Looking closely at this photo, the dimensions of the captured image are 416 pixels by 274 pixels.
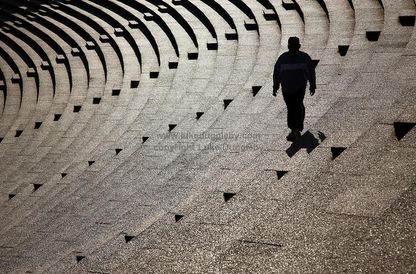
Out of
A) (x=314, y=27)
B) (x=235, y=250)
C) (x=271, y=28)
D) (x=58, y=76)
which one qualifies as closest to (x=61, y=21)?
(x=58, y=76)

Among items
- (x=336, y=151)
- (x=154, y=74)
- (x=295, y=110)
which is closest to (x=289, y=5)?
(x=154, y=74)

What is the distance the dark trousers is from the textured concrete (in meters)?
0.21

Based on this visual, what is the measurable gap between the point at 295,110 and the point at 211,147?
5.67 feet

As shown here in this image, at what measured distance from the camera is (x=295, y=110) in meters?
10.8

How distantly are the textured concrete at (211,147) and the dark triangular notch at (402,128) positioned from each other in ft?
0.09

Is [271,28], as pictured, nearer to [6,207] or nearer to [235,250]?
[6,207]

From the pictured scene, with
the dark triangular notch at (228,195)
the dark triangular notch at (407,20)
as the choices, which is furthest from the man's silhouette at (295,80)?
the dark triangular notch at (407,20)

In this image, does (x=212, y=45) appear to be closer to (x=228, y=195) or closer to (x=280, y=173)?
(x=280, y=173)

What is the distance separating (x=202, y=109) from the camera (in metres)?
14.4

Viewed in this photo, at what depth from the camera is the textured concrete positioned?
7020 millimetres

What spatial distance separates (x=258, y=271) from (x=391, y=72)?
6088 millimetres

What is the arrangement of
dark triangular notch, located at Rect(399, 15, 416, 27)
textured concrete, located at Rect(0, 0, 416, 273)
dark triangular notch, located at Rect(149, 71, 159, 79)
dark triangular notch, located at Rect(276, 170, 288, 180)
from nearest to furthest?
textured concrete, located at Rect(0, 0, 416, 273) → dark triangular notch, located at Rect(276, 170, 288, 180) → dark triangular notch, located at Rect(399, 15, 416, 27) → dark triangular notch, located at Rect(149, 71, 159, 79)

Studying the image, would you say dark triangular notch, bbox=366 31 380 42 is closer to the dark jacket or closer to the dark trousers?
the dark jacket

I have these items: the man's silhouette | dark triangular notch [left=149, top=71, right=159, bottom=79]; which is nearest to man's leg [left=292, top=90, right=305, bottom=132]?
the man's silhouette
